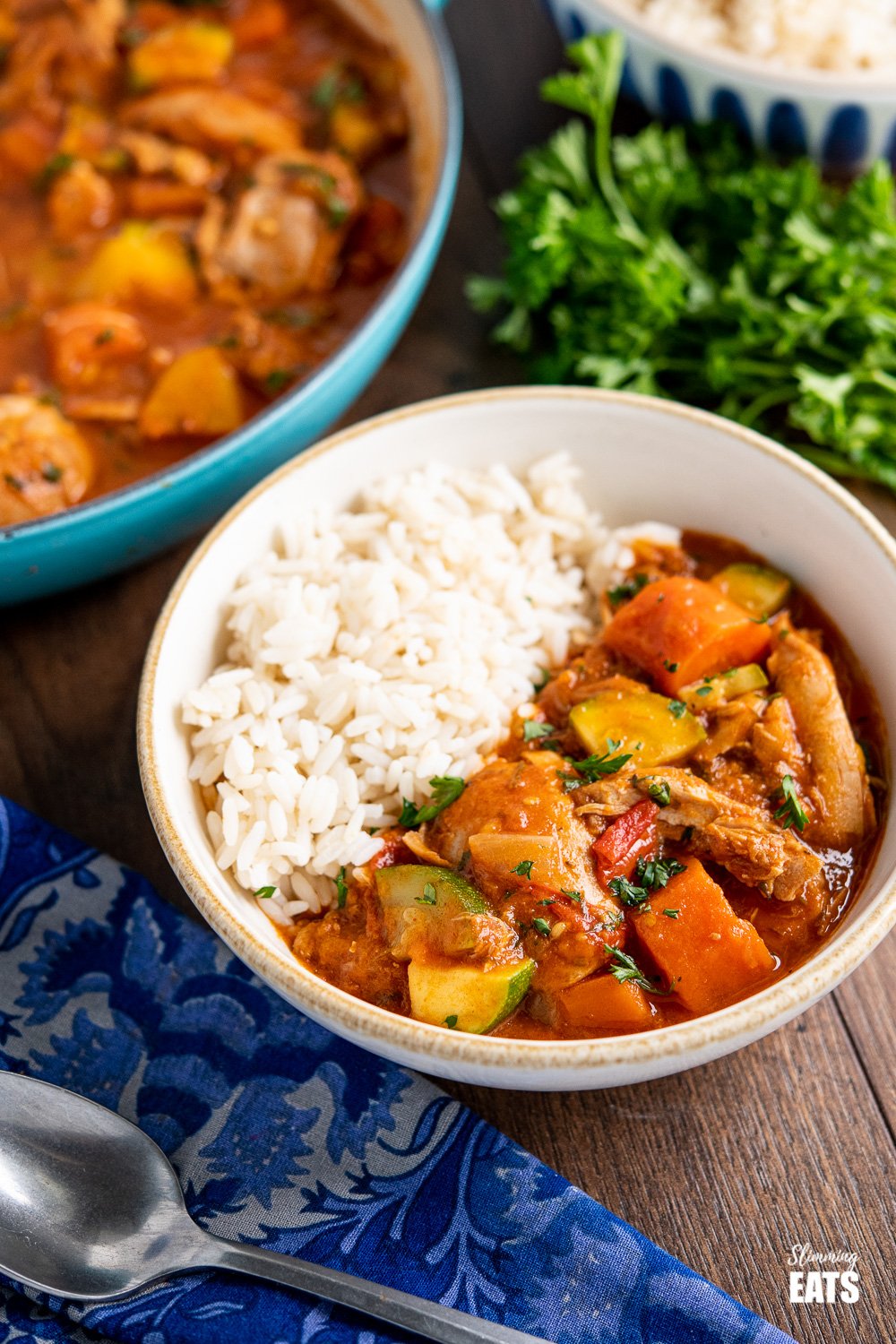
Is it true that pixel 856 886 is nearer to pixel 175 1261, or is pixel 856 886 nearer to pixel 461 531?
pixel 461 531

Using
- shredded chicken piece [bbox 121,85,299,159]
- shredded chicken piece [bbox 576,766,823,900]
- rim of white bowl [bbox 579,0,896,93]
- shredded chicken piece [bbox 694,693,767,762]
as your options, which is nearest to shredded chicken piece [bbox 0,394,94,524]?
shredded chicken piece [bbox 121,85,299,159]

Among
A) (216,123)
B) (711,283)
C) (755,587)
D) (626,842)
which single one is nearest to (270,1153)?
(626,842)

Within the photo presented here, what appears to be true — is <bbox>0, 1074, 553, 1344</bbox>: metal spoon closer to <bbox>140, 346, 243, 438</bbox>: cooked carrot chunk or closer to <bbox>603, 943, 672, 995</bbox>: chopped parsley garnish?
<bbox>603, 943, 672, 995</bbox>: chopped parsley garnish

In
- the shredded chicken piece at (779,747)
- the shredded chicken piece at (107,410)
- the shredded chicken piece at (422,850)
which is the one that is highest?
the shredded chicken piece at (107,410)

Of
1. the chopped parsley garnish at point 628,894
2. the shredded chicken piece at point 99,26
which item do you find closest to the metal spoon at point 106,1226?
the chopped parsley garnish at point 628,894

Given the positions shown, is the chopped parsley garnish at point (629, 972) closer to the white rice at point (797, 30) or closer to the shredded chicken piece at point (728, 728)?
the shredded chicken piece at point (728, 728)

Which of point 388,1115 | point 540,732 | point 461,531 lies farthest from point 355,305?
point 388,1115
